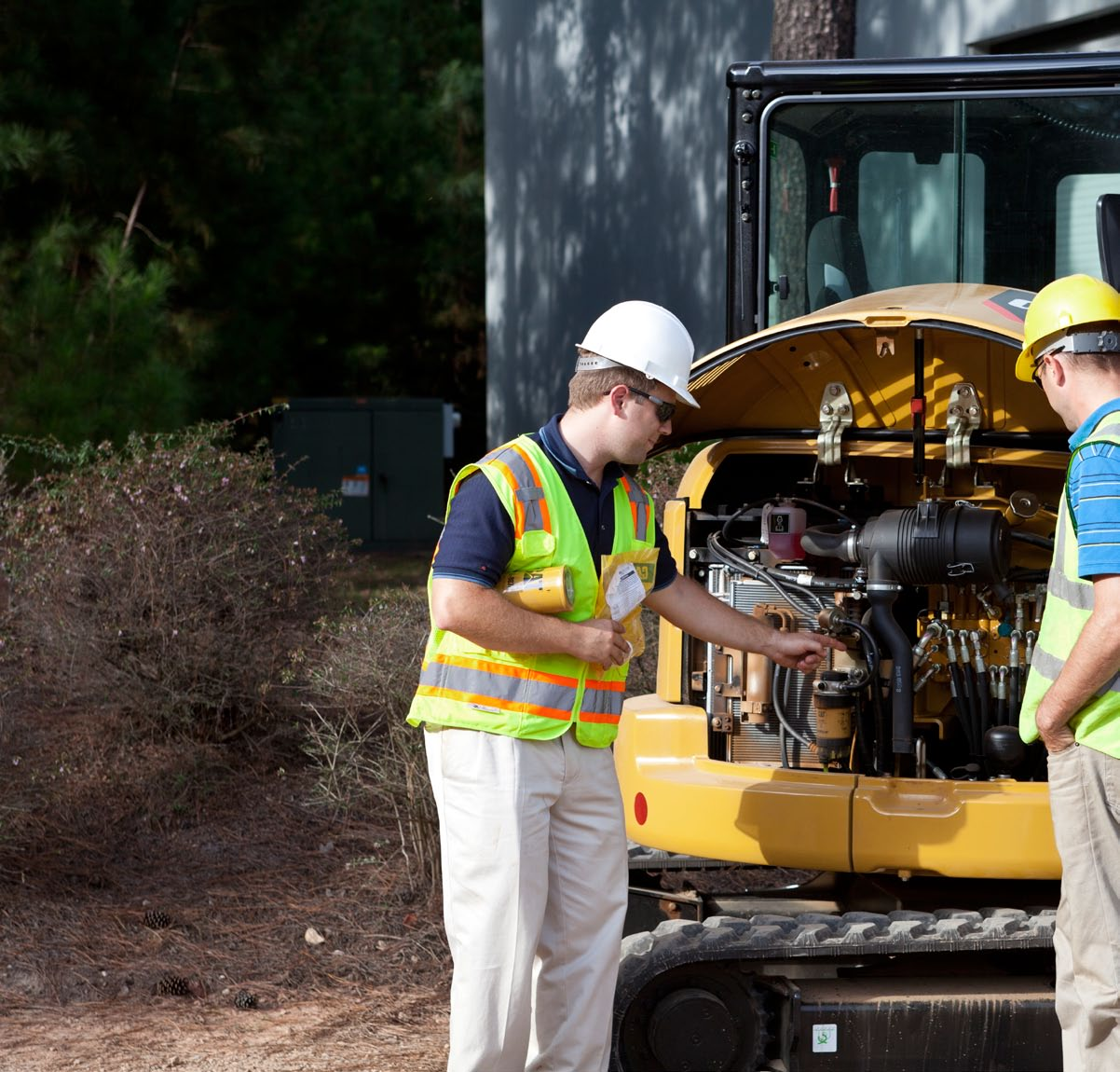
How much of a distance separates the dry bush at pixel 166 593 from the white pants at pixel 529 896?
3697 mm

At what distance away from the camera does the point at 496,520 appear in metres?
3.61

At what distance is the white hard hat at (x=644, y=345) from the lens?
3732 mm

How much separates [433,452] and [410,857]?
1182cm

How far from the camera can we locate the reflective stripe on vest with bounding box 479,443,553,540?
3645mm

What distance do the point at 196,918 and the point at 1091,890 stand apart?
11.3 feet

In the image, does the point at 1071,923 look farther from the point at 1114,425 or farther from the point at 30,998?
the point at 30,998

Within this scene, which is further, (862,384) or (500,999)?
(862,384)

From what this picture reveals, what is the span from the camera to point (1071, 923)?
3.63 meters

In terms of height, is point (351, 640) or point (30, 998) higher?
point (351, 640)

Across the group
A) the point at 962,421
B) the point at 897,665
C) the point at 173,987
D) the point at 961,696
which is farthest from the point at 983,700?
the point at 173,987

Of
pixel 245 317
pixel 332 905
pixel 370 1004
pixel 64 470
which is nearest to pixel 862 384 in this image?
pixel 370 1004

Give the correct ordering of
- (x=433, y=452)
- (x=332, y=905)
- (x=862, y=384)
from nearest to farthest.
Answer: (x=862, y=384) < (x=332, y=905) < (x=433, y=452)

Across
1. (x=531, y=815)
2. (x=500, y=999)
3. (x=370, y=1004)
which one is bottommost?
(x=370, y=1004)

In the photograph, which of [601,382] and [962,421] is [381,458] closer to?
[962,421]
